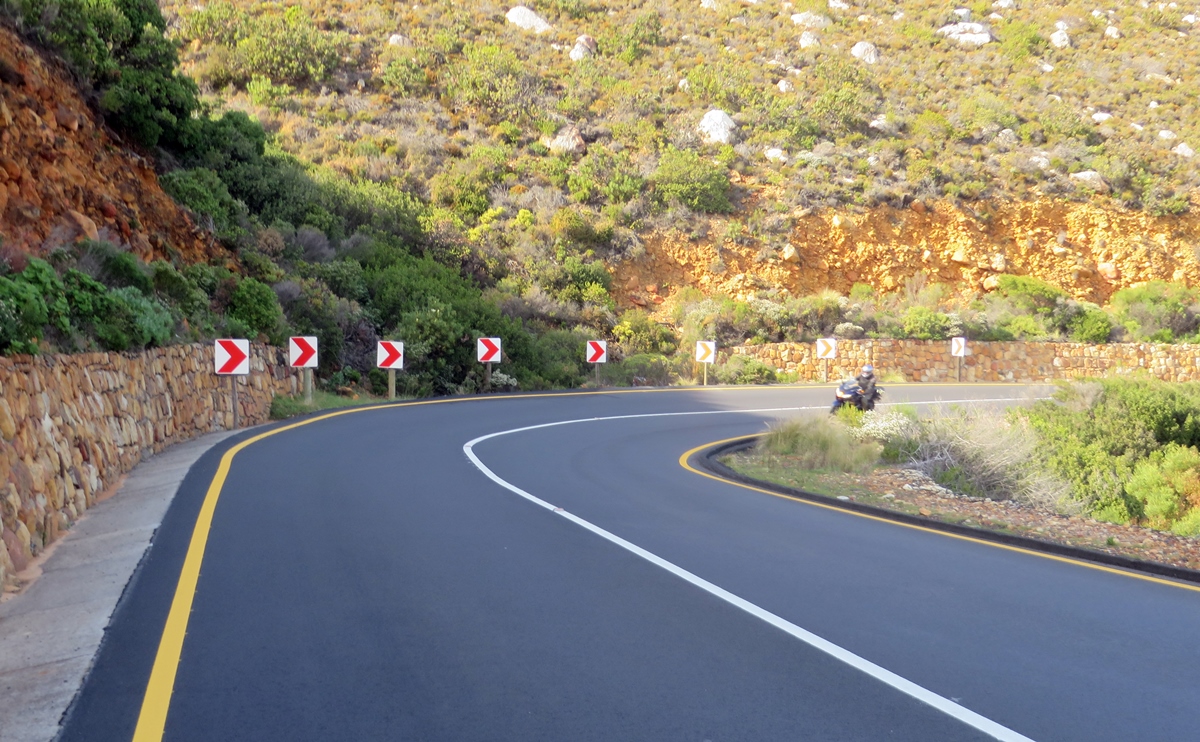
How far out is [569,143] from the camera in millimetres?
48688

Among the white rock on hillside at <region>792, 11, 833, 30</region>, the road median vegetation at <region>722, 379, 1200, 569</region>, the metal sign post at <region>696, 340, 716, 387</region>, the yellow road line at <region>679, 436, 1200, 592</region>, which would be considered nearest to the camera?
the yellow road line at <region>679, 436, 1200, 592</region>

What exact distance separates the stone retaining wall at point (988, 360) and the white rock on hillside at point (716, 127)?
1759 centimetres

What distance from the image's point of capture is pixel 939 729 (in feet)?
14.5

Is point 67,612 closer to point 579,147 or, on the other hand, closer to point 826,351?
point 826,351

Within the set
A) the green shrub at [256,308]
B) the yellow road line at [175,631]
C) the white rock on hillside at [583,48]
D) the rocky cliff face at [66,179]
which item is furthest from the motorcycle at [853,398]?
the white rock on hillside at [583,48]

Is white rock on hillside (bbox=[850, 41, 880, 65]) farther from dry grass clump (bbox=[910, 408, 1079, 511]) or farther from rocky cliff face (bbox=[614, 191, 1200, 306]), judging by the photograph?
dry grass clump (bbox=[910, 408, 1079, 511])

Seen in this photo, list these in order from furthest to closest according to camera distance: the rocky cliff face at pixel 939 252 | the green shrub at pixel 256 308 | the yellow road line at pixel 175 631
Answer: the rocky cliff face at pixel 939 252 → the green shrub at pixel 256 308 → the yellow road line at pixel 175 631

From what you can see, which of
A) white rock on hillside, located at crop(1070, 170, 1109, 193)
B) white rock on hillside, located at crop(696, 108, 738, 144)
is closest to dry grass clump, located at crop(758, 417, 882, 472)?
white rock on hillside, located at crop(696, 108, 738, 144)

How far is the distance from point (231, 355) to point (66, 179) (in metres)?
6.00

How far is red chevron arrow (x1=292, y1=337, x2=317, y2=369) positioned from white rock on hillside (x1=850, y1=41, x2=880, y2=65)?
5240cm

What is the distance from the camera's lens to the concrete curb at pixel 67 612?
4.63m

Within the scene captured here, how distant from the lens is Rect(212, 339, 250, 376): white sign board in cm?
1728

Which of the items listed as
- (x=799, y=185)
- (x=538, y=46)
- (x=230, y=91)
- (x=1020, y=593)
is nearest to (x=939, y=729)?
(x=1020, y=593)

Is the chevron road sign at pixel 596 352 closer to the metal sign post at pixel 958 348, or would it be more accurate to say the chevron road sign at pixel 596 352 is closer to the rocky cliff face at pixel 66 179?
the rocky cliff face at pixel 66 179
